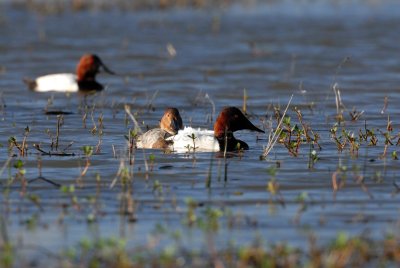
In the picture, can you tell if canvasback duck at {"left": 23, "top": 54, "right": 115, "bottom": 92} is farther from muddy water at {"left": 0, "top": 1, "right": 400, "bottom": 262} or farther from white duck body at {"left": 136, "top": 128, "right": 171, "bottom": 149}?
white duck body at {"left": 136, "top": 128, "right": 171, "bottom": 149}

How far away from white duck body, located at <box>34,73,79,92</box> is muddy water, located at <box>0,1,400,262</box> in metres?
0.33

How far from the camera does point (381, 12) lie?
86.0 ft

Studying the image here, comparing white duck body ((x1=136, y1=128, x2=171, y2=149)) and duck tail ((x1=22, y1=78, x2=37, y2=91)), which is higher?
duck tail ((x1=22, y1=78, x2=37, y2=91))

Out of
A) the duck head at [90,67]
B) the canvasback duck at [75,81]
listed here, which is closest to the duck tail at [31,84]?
the canvasback duck at [75,81]

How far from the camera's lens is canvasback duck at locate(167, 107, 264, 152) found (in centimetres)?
1016

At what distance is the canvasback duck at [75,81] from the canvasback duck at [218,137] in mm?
6008

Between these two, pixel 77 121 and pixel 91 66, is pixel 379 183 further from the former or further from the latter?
pixel 91 66

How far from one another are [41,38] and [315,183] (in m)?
14.4

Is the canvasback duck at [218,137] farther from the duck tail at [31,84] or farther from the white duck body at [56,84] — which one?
the duck tail at [31,84]

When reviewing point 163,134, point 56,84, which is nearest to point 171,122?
point 163,134

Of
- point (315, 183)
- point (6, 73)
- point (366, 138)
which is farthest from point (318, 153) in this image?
point (6, 73)

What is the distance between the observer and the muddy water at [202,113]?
275 inches

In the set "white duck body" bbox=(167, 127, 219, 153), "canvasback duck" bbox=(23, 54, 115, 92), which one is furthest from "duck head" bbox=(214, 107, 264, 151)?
"canvasback duck" bbox=(23, 54, 115, 92)

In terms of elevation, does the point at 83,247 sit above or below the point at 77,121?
below
